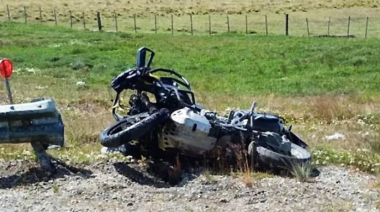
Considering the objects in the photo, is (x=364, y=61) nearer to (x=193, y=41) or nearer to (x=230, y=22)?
(x=193, y=41)

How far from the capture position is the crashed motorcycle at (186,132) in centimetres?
822

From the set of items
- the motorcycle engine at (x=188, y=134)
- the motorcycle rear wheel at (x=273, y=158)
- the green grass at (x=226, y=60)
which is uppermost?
the motorcycle engine at (x=188, y=134)

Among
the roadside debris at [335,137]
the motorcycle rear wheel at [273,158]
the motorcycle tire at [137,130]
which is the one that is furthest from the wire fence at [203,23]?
the motorcycle tire at [137,130]

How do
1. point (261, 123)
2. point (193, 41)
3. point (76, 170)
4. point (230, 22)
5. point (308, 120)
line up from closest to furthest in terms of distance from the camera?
point (76, 170) → point (261, 123) → point (308, 120) → point (193, 41) → point (230, 22)

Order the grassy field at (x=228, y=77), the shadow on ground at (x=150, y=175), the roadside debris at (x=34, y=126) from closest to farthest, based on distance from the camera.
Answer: the shadow on ground at (x=150, y=175) → the roadside debris at (x=34, y=126) → the grassy field at (x=228, y=77)

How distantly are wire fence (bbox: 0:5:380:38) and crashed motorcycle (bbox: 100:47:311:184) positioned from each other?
31.5 m

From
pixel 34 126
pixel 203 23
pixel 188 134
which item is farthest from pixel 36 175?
pixel 203 23

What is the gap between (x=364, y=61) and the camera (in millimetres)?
24953

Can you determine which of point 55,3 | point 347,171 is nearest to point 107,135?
point 347,171

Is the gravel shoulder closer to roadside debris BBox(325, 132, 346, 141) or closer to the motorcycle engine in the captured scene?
the motorcycle engine

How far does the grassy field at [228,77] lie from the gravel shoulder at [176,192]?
0.76 meters

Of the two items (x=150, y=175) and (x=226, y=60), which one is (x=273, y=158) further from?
(x=226, y=60)

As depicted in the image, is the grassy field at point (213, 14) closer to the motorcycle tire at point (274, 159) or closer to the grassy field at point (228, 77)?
the grassy field at point (228, 77)

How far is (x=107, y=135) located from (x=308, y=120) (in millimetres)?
5776
